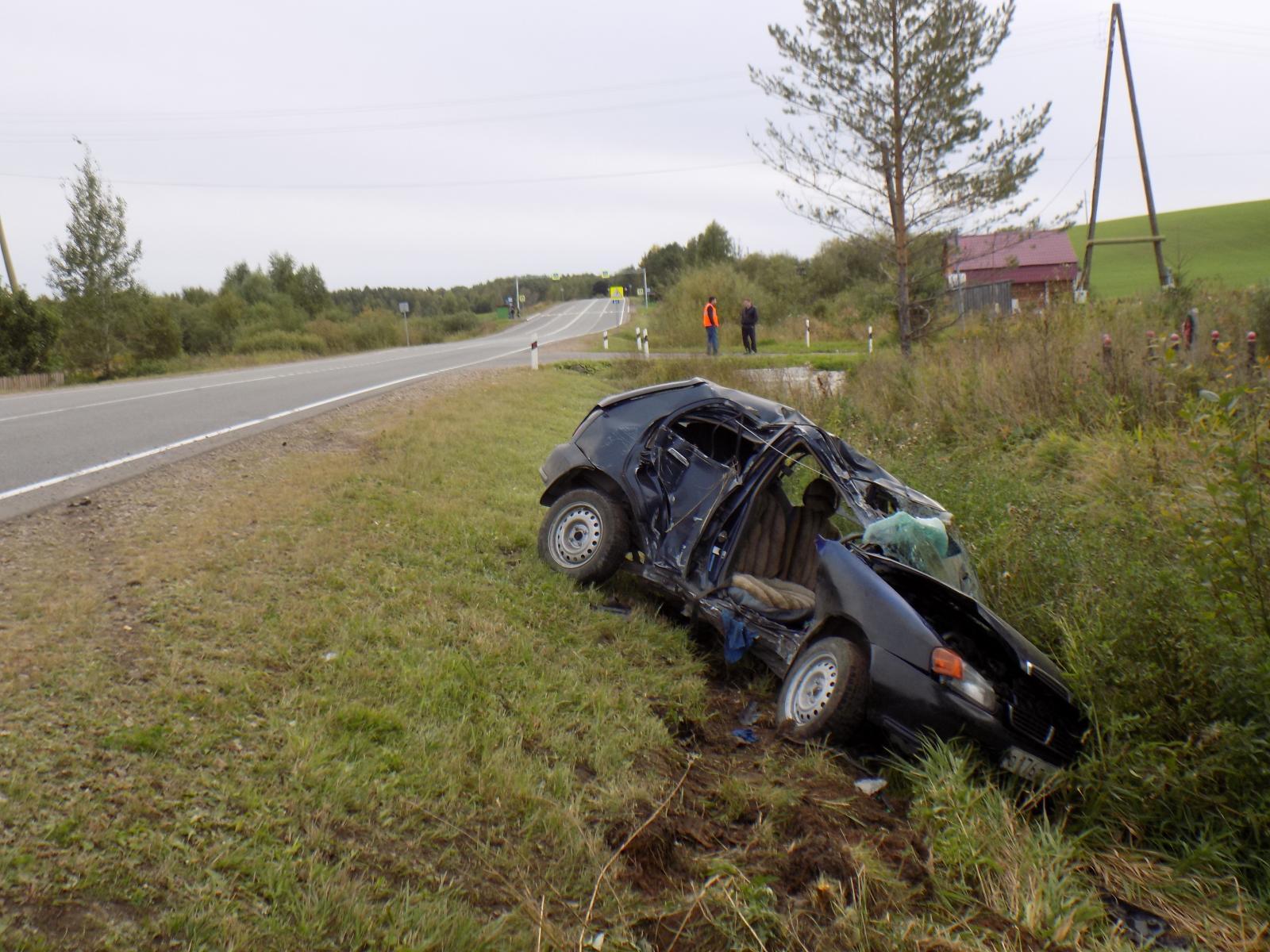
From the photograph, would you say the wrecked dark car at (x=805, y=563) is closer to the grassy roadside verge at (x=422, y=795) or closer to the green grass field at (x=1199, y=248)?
the grassy roadside verge at (x=422, y=795)

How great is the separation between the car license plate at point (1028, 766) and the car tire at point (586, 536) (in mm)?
3008

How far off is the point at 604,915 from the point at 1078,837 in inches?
76.3

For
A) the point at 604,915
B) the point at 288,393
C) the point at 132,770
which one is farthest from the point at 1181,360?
the point at 288,393

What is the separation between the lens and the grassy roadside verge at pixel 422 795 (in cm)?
312

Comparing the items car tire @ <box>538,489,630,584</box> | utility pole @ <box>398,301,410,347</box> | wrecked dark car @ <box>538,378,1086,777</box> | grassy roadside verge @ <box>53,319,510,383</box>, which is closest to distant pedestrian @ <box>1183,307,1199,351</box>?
wrecked dark car @ <box>538,378,1086,777</box>

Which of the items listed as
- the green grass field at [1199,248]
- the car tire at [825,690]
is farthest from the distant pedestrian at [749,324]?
the green grass field at [1199,248]

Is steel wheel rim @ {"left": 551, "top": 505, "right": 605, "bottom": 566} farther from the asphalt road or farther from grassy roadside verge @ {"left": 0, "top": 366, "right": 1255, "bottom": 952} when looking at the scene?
the asphalt road

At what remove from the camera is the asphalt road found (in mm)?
7590

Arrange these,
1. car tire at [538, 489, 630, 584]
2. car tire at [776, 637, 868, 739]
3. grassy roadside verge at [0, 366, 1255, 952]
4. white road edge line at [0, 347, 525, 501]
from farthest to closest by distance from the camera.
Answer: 1. white road edge line at [0, 347, 525, 501]
2. car tire at [538, 489, 630, 584]
3. car tire at [776, 637, 868, 739]
4. grassy roadside verge at [0, 366, 1255, 952]

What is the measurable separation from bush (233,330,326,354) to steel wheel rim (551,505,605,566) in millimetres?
38824

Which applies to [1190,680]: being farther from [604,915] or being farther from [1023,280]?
[1023,280]

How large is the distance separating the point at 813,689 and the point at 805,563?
1791 mm

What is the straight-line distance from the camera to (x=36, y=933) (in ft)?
8.79

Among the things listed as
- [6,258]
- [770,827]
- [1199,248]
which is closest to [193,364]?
[6,258]
